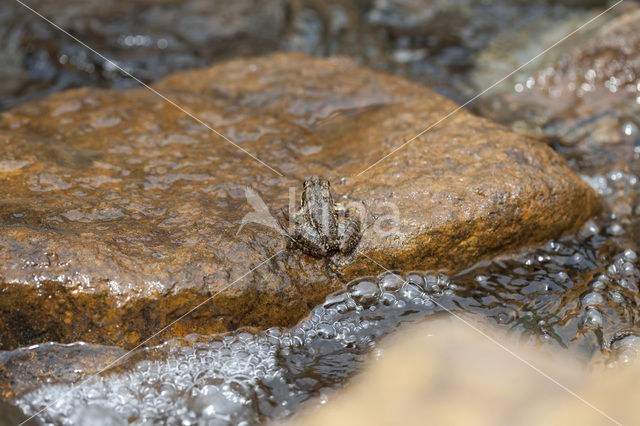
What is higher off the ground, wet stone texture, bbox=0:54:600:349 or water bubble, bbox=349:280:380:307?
wet stone texture, bbox=0:54:600:349

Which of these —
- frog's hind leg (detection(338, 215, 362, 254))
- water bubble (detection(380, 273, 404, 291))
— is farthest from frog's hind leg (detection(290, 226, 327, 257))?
water bubble (detection(380, 273, 404, 291))

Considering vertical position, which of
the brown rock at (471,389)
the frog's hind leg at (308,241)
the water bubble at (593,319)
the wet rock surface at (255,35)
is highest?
the wet rock surface at (255,35)

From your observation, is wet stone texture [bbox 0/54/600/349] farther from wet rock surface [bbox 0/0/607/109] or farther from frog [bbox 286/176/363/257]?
wet rock surface [bbox 0/0/607/109]

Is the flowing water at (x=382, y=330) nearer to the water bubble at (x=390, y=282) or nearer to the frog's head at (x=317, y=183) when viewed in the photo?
the water bubble at (x=390, y=282)

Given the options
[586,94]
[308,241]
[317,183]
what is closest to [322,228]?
[308,241]

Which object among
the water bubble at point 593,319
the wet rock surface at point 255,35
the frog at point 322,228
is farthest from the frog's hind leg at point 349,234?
the wet rock surface at point 255,35

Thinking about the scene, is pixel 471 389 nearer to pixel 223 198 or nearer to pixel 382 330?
pixel 382 330

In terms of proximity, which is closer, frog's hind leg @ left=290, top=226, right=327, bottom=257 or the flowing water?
the flowing water
